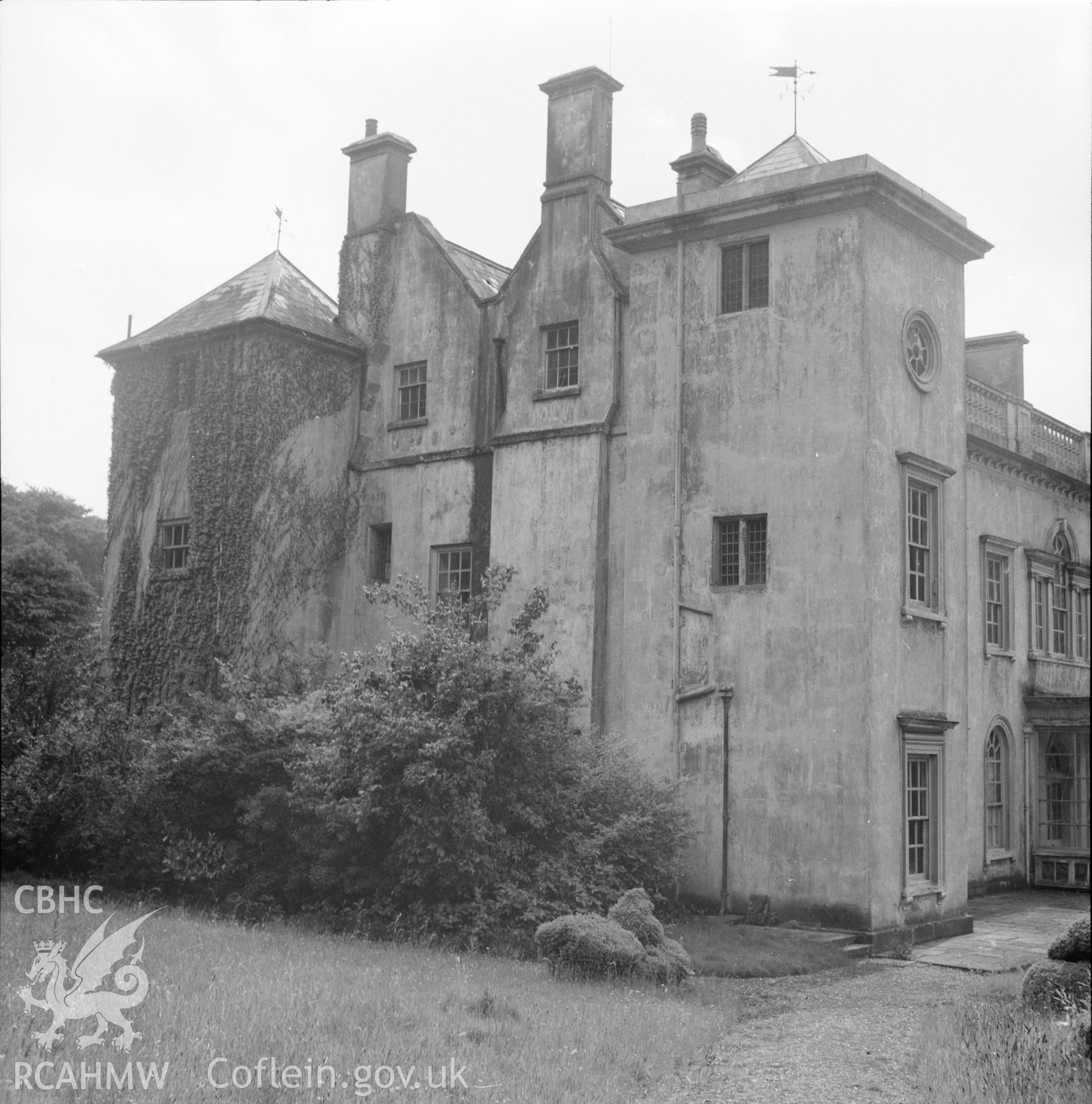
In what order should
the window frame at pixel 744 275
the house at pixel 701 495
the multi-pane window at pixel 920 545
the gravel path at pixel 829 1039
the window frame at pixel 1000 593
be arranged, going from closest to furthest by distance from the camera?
the gravel path at pixel 829 1039
the house at pixel 701 495
the multi-pane window at pixel 920 545
the window frame at pixel 744 275
the window frame at pixel 1000 593

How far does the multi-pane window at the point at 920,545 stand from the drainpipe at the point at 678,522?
11.5ft

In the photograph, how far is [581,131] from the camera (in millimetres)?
24234

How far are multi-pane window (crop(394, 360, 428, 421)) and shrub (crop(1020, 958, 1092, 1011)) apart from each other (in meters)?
15.8

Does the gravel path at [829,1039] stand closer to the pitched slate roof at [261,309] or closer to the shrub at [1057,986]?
the shrub at [1057,986]

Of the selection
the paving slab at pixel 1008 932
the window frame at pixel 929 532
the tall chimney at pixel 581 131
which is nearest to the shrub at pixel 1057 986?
the paving slab at pixel 1008 932

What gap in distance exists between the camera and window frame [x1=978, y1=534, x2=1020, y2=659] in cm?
2625

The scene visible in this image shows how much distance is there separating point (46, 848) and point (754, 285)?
1477cm

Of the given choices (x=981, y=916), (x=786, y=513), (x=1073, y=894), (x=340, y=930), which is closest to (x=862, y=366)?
(x=786, y=513)

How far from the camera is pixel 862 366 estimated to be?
19.7 m

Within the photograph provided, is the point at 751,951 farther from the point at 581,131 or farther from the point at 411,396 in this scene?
the point at 581,131

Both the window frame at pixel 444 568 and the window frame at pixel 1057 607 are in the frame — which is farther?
the window frame at pixel 1057 607

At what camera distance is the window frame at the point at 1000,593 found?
26250mm

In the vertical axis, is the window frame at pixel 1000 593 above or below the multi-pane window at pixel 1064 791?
above

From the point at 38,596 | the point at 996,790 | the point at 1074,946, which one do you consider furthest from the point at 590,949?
the point at 38,596
